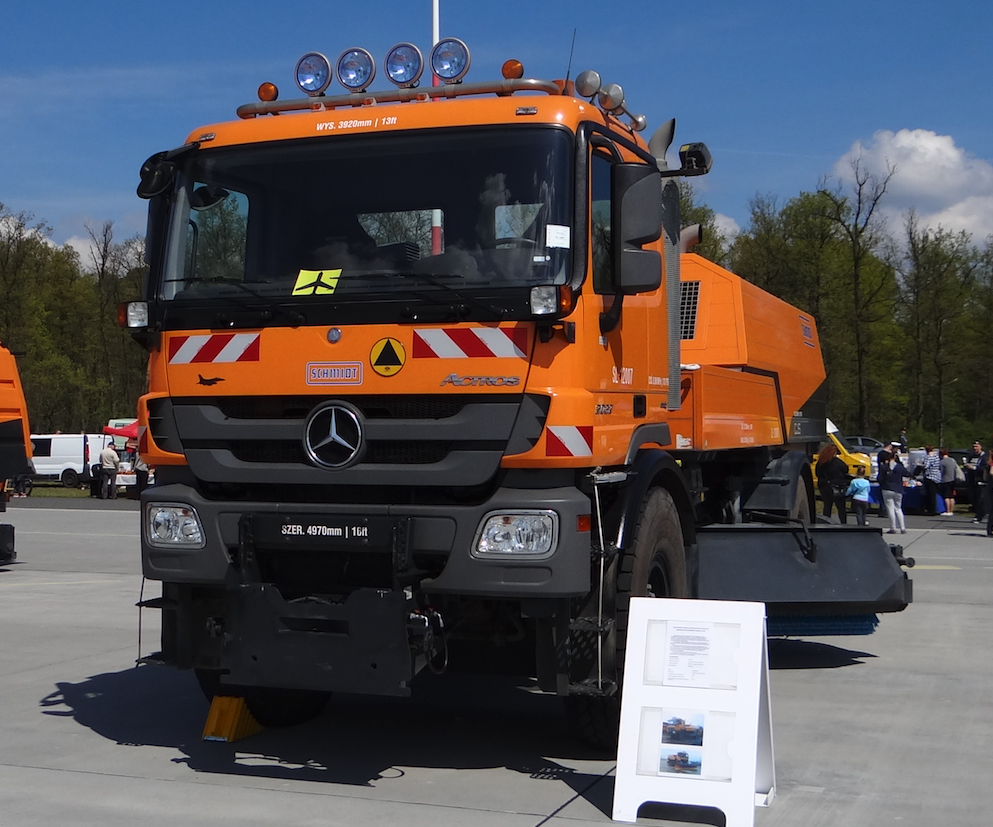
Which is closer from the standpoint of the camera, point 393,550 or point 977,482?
point 393,550

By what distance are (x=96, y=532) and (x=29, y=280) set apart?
31.7 metres

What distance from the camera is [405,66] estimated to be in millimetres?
6188

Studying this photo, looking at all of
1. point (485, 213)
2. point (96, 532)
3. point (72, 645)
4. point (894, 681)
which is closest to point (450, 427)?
point (485, 213)

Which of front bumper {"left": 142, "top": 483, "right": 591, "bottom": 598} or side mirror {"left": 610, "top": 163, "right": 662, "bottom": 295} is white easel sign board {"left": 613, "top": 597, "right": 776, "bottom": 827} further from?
side mirror {"left": 610, "top": 163, "right": 662, "bottom": 295}

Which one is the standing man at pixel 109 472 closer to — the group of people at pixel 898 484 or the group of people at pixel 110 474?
the group of people at pixel 110 474

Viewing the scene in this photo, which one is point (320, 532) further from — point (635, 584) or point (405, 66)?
point (405, 66)

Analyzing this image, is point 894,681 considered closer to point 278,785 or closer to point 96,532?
point 278,785

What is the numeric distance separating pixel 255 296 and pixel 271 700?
2.32 m

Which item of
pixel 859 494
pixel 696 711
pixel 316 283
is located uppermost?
pixel 316 283

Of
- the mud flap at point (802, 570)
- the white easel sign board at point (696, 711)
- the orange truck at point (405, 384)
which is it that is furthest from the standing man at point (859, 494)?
the white easel sign board at point (696, 711)

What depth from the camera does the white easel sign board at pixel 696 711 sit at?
5055mm

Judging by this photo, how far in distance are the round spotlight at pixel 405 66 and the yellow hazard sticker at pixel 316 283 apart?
1.14 m

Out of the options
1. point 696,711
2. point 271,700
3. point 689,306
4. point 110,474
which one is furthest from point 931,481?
point 696,711

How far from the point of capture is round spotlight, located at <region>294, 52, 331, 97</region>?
6.36 meters
